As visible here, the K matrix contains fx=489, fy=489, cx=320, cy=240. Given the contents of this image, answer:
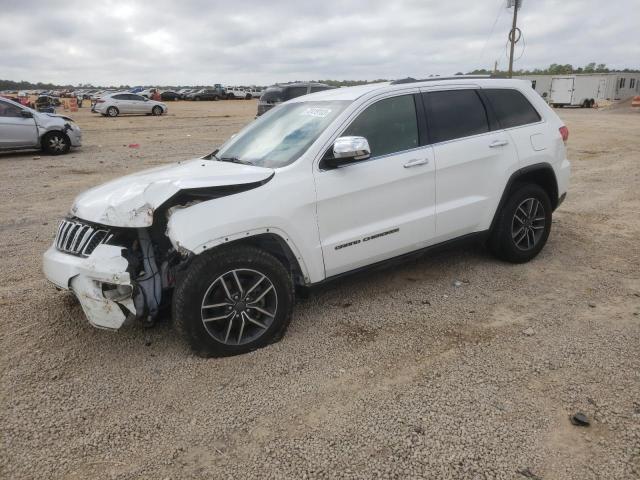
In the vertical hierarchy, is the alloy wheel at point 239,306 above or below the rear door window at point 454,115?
below

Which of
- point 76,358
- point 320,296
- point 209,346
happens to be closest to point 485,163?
point 320,296

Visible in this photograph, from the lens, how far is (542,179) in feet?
16.3

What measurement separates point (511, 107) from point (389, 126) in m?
1.56

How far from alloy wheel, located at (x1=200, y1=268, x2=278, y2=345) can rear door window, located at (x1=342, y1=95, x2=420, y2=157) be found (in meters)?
1.33

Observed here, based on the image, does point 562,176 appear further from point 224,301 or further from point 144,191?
point 144,191

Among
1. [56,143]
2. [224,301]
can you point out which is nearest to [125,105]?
[56,143]

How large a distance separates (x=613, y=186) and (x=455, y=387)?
286 inches

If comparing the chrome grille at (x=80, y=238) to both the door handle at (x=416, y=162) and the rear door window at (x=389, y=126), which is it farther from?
the door handle at (x=416, y=162)

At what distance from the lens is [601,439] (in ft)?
8.27

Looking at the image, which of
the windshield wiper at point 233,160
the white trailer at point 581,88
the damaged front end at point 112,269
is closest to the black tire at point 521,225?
the windshield wiper at point 233,160

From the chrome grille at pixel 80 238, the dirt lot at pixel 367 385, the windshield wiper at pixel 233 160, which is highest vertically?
the windshield wiper at pixel 233 160

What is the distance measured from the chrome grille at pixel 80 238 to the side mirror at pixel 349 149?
65.0 inches

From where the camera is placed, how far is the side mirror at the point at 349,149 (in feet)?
11.3

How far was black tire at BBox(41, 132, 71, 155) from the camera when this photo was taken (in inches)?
527
